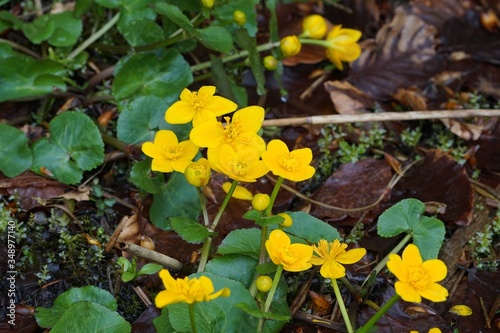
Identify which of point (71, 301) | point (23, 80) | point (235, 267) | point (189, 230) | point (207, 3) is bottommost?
point (71, 301)

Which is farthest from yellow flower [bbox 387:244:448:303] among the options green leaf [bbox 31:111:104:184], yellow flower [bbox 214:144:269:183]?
green leaf [bbox 31:111:104:184]

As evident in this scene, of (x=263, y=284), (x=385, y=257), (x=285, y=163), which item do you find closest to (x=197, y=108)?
(x=285, y=163)

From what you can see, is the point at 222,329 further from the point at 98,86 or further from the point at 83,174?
the point at 98,86

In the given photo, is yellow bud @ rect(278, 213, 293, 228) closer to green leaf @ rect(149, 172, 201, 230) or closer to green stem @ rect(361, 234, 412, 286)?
green stem @ rect(361, 234, 412, 286)

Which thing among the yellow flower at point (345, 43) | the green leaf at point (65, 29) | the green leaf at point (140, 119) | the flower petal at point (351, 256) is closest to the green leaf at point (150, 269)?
the flower petal at point (351, 256)

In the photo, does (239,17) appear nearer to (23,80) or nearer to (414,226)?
(23,80)

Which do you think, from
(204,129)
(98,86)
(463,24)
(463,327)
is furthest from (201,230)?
(463,24)

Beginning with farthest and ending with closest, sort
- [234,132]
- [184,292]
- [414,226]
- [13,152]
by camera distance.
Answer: [13,152] < [414,226] < [234,132] < [184,292]
